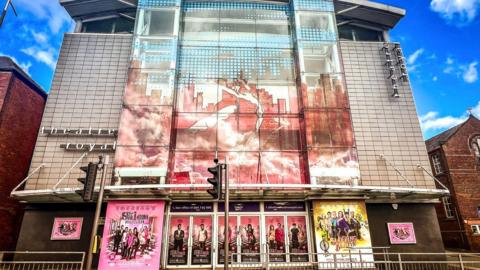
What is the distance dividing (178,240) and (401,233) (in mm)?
11117

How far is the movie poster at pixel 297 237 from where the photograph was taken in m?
13.3

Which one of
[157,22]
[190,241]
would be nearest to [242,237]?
[190,241]

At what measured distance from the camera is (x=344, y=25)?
64.1 ft

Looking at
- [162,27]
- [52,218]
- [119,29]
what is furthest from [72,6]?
[52,218]

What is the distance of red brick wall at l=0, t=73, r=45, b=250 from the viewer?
1510 cm

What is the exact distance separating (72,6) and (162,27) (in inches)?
249

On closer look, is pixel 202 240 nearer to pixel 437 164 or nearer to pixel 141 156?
pixel 141 156

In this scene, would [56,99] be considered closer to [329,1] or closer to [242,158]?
[242,158]

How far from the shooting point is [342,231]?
1306 cm

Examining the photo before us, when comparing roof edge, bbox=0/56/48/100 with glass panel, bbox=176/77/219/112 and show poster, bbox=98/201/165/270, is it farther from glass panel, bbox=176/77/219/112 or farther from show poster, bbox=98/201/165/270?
show poster, bbox=98/201/165/270

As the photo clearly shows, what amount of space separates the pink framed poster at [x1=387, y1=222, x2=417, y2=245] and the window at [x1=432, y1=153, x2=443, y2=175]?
14.6 m

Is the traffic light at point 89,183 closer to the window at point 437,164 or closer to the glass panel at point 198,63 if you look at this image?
the glass panel at point 198,63

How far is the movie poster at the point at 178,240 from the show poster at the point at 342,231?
6180 mm

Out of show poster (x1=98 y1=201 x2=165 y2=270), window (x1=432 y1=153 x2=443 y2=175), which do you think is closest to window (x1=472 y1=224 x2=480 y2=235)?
window (x1=432 y1=153 x2=443 y2=175)
